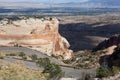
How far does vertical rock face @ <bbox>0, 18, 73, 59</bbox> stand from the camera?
5622cm

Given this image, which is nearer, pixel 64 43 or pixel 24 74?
pixel 24 74

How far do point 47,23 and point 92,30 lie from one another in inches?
5339

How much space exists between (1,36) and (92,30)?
139948 mm

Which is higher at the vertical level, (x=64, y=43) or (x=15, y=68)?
(x=15, y=68)

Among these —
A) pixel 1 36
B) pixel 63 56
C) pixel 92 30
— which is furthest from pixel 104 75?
pixel 92 30

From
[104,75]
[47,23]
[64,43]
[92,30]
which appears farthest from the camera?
[92,30]

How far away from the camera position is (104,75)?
792 inches

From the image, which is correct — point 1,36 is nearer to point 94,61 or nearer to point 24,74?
point 94,61

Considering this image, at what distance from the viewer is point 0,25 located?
56312 mm

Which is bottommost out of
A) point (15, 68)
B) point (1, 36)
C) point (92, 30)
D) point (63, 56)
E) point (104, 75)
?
point (92, 30)

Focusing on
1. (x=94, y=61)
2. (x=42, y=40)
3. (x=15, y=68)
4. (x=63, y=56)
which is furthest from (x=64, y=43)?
(x=15, y=68)

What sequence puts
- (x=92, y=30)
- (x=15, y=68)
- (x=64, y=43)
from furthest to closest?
(x=92, y=30), (x=64, y=43), (x=15, y=68)

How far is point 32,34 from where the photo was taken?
5725 centimetres

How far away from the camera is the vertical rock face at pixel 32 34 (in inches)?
2213
